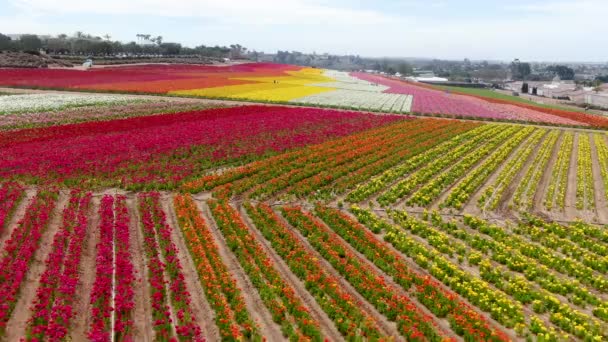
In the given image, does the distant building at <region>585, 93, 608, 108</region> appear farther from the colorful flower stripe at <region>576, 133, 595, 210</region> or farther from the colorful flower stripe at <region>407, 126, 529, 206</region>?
the colorful flower stripe at <region>576, 133, 595, 210</region>

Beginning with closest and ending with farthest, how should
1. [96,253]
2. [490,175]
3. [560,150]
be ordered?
[96,253] → [490,175] → [560,150]

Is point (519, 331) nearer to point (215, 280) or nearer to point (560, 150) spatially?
point (215, 280)

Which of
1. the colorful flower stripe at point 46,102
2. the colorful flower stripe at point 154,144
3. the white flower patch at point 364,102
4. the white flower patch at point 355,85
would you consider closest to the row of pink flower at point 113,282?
the colorful flower stripe at point 154,144

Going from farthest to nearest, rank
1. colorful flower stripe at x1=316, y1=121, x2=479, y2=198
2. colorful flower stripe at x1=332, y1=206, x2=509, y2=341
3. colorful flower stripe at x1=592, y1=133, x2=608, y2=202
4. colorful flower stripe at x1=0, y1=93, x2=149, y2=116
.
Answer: colorful flower stripe at x1=0, y1=93, x2=149, y2=116 < colorful flower stripe at x1=592, y1=133, x2=608, y2=202 < colorful flower stripe at x1=316, y1=121, x2=479, y2=198 < colorful flower stripe at x1=332, y1=206, x2=509, y2=341

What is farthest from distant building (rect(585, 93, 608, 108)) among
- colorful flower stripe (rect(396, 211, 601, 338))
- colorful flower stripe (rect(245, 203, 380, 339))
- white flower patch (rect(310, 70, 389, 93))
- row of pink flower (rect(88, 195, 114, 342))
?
row of pink flower (rect(88, 195, 114, 342))

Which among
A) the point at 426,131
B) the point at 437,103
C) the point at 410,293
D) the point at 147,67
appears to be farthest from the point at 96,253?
the point at 147,67

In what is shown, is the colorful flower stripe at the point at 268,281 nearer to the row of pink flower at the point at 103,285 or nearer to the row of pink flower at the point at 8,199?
the row of pink flower at the point at 103,285
